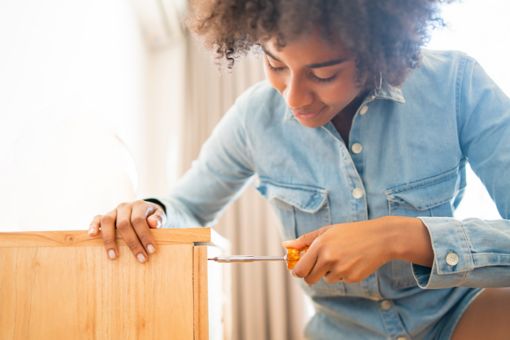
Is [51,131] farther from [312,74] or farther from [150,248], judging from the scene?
[312,74]

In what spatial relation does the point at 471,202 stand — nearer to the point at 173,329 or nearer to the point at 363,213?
the point at 363,213

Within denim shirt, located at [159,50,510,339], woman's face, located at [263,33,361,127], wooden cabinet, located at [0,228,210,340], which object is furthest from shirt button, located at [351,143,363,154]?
wooden cabinet, located at [0,228,210,340]

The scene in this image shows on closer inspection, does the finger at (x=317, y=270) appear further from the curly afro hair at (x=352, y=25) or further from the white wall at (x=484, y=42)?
the white wall at (x=484, y=42)

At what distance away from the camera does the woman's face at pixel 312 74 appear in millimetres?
716

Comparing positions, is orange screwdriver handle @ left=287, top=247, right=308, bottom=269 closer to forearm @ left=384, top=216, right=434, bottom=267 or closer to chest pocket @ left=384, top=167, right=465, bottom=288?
forearm @ left=384, top=216, right=434, bottom=267

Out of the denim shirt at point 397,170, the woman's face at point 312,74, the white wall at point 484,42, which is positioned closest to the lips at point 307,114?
the woman's face at point 312,74

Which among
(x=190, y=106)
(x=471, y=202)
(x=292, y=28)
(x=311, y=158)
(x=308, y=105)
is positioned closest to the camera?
(x=292, y=28)

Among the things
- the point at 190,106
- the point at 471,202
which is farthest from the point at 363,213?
the point at 190,106

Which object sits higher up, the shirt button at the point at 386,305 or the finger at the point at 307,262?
the finger at the point at 307,262

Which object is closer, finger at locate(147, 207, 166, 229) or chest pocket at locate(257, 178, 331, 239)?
finger at locate(147, 207, 166, 229)

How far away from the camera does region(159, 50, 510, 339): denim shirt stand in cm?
87

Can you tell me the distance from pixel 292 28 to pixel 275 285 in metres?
→ 1.85

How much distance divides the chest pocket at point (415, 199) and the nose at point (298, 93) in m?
0.24

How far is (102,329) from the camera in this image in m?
0.69
